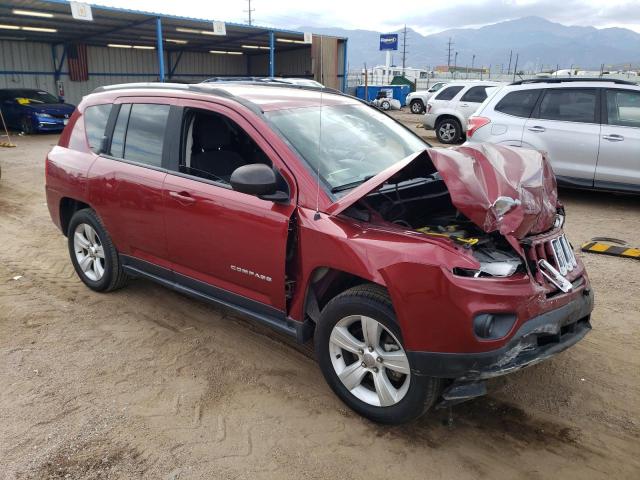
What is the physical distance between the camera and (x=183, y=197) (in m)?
3.71

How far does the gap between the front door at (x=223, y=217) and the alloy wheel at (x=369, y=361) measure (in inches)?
19.5

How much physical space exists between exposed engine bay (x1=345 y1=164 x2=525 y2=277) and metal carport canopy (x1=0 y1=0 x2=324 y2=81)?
17.7 metres

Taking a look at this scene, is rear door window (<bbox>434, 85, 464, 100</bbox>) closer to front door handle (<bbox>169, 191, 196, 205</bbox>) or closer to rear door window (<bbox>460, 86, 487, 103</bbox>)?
rear door window (<bbox>460, 86, 487, 103</bbox>)

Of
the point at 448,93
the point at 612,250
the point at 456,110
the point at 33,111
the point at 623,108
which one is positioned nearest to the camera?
the point at 612,250

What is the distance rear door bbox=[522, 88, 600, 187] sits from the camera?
764 centimetres

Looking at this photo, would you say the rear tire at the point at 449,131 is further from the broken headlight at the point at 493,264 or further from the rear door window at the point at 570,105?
the broken headlight at the point at 493,264

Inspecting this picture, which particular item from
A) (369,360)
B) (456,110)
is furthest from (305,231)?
(456,110)

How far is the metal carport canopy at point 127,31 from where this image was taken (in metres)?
18.9

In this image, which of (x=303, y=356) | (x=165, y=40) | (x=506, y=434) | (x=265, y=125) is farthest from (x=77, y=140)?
(x=165, y=40)

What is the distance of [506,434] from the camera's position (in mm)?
2932

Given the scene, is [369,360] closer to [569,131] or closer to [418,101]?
[569,131]

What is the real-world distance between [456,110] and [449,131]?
0.62m

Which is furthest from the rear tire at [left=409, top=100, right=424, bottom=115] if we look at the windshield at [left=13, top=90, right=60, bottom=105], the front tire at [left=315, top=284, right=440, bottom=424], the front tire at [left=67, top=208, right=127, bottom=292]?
the front tire at [left=315, top=284, right=440, bottom=424]

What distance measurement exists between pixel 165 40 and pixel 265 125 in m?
27.0
